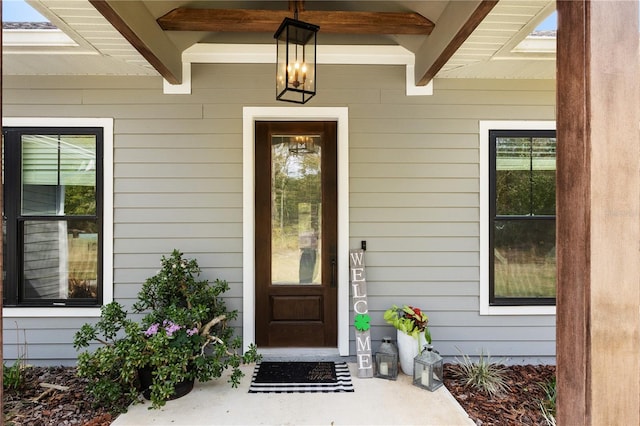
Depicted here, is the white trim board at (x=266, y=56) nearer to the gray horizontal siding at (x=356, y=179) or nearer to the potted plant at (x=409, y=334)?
the gray horizontal siding at (x=356, y=179)

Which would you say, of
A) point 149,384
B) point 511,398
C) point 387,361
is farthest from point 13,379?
point 511,398

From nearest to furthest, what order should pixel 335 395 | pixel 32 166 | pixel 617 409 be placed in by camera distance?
pixel 617 409, pixel 335 395, pixel 32 166

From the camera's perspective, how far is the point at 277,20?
2832 mm

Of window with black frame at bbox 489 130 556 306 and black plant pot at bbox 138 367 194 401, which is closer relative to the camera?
black plant pot at bbox 138 367 194 401

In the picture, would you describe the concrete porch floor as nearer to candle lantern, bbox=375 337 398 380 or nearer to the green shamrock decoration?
candle lantern, bbox=375 337 398 380

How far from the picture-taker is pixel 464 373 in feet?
10.5

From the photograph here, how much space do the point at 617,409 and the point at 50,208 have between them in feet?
13.9

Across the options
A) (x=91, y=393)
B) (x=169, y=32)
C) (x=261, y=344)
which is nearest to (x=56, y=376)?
(x=91, y=393)

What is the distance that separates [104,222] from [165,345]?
4.75ft

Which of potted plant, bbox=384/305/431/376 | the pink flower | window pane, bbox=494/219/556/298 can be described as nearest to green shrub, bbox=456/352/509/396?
potted plant, bbox=384/305/431/376

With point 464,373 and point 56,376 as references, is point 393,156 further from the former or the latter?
point 56,376

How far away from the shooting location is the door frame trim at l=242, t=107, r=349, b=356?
3.40 m

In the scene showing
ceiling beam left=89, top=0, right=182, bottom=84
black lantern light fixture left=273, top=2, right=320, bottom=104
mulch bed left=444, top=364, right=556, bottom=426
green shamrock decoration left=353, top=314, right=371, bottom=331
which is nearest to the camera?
ceiling beam left=89, top=0, right=182, bottom=84

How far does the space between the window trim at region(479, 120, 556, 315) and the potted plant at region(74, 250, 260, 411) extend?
2203 millimetres
